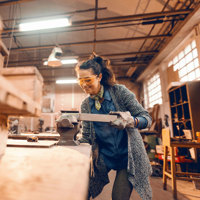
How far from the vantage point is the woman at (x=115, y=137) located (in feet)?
3.89

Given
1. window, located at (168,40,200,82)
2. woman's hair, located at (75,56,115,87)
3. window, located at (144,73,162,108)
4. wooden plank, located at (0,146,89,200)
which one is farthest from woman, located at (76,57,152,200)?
window, located at (144,73,162,108)

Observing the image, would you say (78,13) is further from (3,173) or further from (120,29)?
(3,173)

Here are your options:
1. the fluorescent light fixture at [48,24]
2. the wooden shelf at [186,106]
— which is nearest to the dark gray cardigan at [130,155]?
the fluorescent light fixture at [48,24]

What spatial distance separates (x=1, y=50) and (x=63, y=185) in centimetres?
74

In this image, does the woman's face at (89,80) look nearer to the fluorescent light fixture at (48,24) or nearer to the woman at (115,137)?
the woman at (115,137)

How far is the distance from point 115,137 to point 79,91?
27.3 feet

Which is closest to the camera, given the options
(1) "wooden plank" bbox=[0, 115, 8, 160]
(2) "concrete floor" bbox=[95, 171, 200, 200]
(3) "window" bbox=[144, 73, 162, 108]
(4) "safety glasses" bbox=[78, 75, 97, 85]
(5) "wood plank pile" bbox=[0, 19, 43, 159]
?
Answer: (5) "wood plank pile" bbox=[0, 19, 43, 159]

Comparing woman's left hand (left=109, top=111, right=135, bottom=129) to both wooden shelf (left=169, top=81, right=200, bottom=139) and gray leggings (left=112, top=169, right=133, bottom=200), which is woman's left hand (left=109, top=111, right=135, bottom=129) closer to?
gray leggings (left=112, top=169, right=133, bottom=200)

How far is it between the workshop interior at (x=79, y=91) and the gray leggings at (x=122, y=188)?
382 mm

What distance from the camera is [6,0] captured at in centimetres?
398

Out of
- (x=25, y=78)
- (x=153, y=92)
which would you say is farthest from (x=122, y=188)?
(x=153, y=92)

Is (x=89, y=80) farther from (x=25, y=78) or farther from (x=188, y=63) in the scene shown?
(x=188, y=63)

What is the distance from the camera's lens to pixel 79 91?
9.53m

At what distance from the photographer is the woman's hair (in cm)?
150
